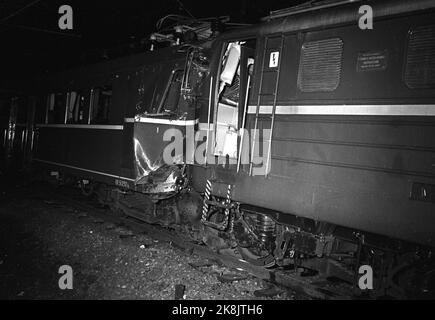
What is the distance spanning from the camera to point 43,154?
11.4 metres

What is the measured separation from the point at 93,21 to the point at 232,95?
9.77 m

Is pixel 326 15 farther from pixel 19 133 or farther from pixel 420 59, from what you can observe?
A: pixel 19 133

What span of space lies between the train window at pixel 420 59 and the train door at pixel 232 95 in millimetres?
2274

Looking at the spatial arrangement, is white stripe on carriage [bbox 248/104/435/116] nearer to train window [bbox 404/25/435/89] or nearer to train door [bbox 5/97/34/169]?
train window [bbox 404/25/435/89]

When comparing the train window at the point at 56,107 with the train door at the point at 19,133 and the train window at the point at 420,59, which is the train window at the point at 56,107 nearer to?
the train door at the point at 19,133

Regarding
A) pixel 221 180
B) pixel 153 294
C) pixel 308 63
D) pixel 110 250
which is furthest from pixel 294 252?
pixel 110 250

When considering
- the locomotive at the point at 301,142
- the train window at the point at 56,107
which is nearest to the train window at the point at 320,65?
the locomotive at the point at 301,142

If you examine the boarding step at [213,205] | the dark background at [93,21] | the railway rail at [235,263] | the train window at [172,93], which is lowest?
the railway rail at [235,263]

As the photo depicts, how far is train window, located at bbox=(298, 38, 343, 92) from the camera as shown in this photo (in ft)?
14.3

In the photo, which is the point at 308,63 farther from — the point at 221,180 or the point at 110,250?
the point at 110,250

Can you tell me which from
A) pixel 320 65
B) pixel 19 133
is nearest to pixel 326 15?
pixel 320 65

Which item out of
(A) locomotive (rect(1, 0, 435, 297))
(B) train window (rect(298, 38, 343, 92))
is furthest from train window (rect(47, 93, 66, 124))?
(B) train window (rect(298, 38, 343, 92))

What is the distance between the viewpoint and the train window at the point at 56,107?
34.2 feet

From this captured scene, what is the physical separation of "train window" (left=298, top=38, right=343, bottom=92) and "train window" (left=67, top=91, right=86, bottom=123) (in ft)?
21.4
